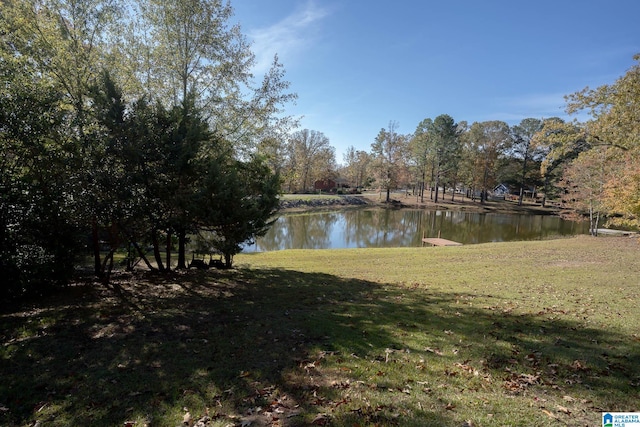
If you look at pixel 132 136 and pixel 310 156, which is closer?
pixel 132 136

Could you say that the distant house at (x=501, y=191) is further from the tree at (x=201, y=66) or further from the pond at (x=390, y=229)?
the tree at (x=201, y=66)

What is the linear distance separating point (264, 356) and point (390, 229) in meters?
30.5

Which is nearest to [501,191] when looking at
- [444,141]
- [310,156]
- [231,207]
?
[444,141]

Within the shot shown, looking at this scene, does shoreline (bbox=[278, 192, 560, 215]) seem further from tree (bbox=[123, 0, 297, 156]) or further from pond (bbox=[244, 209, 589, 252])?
tree (bbox=[123, 0, 297, 156])

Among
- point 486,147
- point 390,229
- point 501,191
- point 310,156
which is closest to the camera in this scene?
point 390,229

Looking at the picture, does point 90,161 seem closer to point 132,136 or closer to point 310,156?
point 132,136

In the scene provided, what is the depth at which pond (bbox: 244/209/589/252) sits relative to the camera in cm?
2645

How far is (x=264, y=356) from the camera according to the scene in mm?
4652

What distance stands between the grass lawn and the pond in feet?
53.5

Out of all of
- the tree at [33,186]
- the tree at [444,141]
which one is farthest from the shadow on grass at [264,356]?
the tree at [444,141]

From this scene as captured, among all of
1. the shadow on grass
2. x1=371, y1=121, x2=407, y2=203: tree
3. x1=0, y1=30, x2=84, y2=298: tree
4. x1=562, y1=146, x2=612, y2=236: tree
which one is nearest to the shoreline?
x1=371, y1=121, x2=407, y2=203: tree

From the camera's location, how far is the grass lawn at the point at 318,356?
3.42m

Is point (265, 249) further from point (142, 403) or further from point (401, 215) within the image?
point (401, 215)

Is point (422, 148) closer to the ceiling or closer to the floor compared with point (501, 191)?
closer to the ceiling
